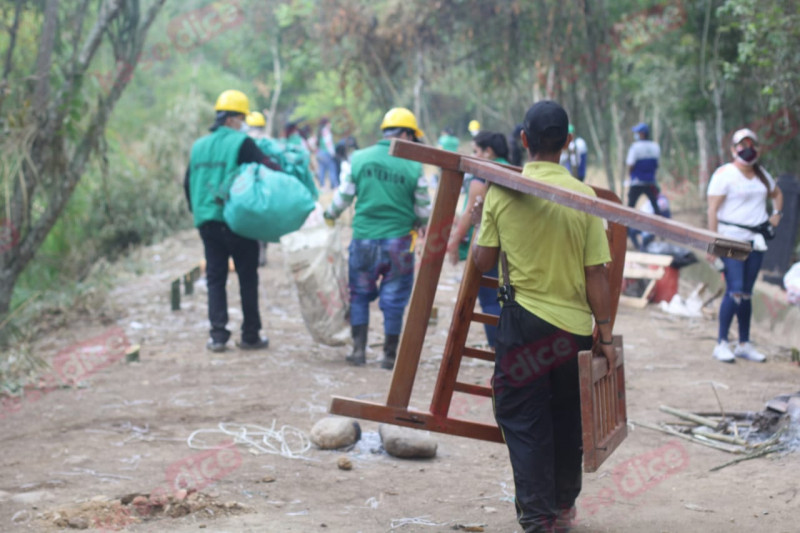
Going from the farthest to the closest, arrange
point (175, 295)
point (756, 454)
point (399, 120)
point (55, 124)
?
point (175, 295)
point (55, 124)
point (399, 120)
point (756, 454)

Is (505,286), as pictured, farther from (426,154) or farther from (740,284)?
(740,284)

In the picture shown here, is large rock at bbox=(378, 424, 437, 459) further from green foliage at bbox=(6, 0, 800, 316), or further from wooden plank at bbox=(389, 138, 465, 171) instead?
green foliage at bbox=(6, 0, 800, 316)

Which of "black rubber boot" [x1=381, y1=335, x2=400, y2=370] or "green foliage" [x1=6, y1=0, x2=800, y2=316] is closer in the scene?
"black rubber boot" [x1=381, y1=335, x2=400, y2=370]

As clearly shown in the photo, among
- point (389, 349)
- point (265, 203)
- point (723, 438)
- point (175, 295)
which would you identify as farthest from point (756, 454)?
point (175, 295)

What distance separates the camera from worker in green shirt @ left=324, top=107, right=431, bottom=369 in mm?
6781

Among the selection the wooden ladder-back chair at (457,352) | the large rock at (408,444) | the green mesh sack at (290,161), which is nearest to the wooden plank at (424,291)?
the wooden ladder-back chair at (457,352)

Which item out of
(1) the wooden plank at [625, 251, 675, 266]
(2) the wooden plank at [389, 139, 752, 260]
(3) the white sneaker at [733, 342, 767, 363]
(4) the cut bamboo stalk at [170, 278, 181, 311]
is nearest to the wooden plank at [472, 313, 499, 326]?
(2) the wooden plank at [389, 139, 752, 260]

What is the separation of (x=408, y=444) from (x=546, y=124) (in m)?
2.30

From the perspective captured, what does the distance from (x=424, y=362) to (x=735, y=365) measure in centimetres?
262

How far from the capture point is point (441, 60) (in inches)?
811

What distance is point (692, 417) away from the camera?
564cm

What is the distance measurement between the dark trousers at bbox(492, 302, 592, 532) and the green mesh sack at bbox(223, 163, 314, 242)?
370 cm

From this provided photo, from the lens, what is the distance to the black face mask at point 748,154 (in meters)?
7.00

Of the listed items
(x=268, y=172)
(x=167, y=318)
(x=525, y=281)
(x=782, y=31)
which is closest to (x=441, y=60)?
(x=782, y=31)
